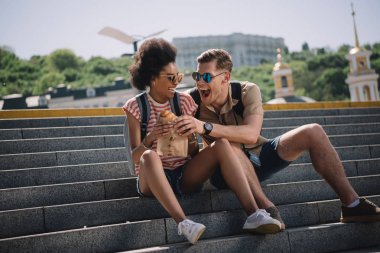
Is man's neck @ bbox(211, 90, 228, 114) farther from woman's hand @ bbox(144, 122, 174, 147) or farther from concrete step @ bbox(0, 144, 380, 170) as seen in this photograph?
concrete step @ bbox(0, 144, 380, 170)

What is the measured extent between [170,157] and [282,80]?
149ft

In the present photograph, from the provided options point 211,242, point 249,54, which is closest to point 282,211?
point 211,242

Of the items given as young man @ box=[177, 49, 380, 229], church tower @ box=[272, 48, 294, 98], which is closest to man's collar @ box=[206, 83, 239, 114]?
young man @ box=[177, 49, 380, 229]

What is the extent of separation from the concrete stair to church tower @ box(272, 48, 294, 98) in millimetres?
41699

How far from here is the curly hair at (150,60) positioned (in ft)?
13.7

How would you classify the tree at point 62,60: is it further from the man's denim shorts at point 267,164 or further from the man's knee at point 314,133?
the man's knee at point 314,133

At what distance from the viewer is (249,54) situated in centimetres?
14500

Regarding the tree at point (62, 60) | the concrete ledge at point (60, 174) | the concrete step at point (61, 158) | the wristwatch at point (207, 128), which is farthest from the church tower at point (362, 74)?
the tree at point (62, 60)

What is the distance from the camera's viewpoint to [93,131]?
7086 mm

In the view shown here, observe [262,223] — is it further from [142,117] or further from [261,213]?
[142,117]

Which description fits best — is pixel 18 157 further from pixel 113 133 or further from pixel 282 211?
pixel 282 211

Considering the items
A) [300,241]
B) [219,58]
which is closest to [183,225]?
[300,241]

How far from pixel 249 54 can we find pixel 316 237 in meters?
143

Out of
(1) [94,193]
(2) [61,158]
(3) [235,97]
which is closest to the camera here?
(3) [235,97]
